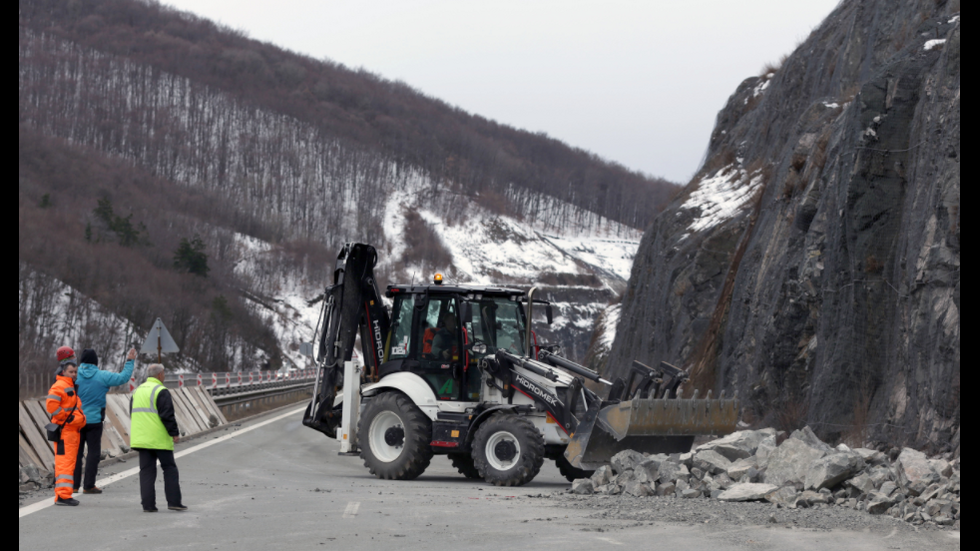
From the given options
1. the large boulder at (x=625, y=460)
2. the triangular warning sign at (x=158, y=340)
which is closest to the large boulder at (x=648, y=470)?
the large boulder at (x=625, y=460)

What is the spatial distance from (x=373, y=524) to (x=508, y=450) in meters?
4.39

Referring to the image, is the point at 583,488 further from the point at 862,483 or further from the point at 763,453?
the point at 862,483

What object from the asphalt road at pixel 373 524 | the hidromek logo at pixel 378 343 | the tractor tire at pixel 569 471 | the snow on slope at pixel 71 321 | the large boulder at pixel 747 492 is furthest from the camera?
the snow on slope at pixel 71 321

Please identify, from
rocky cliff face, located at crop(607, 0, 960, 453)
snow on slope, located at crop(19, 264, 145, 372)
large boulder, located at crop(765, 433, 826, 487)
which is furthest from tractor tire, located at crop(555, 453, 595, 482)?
snow on slope, located at crop(19, 264, 145, 372)

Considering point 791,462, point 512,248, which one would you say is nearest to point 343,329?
point 791,462

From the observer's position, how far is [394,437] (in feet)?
47.9

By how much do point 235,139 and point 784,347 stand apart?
179 metres

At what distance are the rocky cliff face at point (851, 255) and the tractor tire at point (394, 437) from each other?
A: 22.2 feet

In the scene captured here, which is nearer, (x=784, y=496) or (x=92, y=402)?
(x=784, y=496)

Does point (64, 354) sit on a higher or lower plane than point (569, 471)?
higher

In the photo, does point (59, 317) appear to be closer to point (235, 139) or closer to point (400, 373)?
point (400, 373)

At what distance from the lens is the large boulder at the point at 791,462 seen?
11.2 m

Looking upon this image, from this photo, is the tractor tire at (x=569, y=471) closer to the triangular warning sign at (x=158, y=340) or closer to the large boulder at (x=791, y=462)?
the large boulder at (x=791, y=462)

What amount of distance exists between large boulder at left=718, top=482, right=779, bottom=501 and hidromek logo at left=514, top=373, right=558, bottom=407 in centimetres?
314
